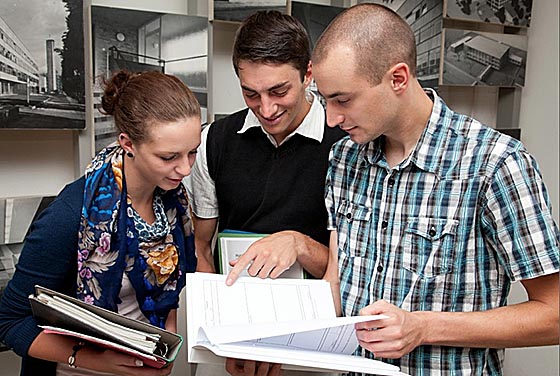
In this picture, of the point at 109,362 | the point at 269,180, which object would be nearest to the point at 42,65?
the point at 269,180

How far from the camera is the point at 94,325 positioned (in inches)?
39.5

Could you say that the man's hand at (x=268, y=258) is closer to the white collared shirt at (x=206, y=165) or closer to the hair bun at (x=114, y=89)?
the white collared shirt at (x=206, y=165)

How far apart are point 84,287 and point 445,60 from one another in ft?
6.07

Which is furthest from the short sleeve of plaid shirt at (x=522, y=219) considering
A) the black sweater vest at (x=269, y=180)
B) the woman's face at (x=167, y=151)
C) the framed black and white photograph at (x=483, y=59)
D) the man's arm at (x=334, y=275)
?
the framed black and white photograph at (x=483, y=59)

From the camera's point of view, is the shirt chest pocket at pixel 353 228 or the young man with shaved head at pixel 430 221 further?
the shirt chest pocket at pixel 353 228

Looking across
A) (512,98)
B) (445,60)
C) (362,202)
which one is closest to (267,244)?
(362,202)

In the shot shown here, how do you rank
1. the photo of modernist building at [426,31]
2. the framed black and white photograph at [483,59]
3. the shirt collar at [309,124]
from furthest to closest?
the framed black and white photograph at [483,59]
the photo of modernist building at [426,31]
the shirt collar at [309,124]

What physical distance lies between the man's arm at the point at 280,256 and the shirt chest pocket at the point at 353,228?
0.10 meters

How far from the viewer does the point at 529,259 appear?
0.98 meters

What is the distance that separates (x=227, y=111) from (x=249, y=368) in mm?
1274

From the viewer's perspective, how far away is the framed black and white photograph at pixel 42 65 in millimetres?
1577

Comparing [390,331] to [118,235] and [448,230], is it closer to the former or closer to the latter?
[448,230]

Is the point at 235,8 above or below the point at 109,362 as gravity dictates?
above

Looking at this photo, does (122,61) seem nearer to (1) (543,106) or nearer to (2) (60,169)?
(2) (60,169)
